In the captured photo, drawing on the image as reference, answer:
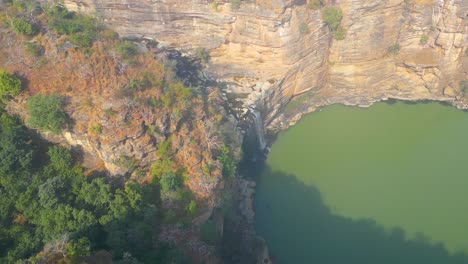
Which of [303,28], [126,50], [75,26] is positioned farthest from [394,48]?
[75,26]

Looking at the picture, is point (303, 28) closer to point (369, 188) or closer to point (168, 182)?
point (369, 188)

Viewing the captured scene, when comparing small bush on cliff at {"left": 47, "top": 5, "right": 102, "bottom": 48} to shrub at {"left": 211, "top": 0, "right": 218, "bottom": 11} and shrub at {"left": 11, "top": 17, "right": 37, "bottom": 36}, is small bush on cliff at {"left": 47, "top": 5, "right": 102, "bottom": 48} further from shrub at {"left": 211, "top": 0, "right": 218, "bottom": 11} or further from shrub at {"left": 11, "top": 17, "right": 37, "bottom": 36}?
shrub at {"left": 211, "top": 0, "right": 218, "bottom": 11}

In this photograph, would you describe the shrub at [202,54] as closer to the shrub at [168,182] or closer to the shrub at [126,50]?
the shrub at [126,50]

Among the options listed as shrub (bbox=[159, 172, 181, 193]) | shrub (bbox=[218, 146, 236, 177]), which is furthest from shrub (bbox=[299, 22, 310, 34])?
shrub (bbox=[159, 172, 181, 193])

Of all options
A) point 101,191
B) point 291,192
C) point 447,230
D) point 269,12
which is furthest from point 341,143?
point 101,191

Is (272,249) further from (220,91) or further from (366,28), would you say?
(366,28)

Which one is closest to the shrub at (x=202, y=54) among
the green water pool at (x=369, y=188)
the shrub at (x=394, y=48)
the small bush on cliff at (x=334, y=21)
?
the green water pool at (x=369, y=188)
